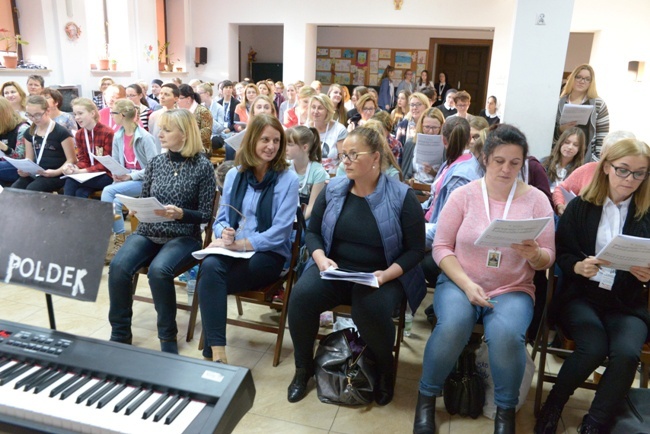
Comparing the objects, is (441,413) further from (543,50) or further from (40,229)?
(543,50)

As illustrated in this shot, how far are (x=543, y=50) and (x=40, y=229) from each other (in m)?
4.08

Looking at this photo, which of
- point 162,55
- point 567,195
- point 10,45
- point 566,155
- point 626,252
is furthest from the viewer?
point 162,55

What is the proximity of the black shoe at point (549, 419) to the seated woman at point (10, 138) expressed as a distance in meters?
4.31

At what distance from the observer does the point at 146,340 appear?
9.32ft

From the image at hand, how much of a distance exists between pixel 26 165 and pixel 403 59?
10.5 m

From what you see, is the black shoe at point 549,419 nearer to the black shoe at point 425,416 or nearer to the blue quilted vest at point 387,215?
the black shoe at point 425,416

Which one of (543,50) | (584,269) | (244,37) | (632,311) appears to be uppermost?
(244,37)

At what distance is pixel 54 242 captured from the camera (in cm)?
138

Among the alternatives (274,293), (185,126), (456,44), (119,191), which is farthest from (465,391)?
(456,44)

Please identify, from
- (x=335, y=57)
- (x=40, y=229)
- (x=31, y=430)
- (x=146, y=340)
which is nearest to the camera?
(x=31, y=430)

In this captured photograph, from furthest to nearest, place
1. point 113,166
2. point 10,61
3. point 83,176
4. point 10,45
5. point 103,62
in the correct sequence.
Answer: point 103,62
point 10,45
point 10,61
point 83,176
point 113,166

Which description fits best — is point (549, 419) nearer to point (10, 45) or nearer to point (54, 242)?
point (54, 242)

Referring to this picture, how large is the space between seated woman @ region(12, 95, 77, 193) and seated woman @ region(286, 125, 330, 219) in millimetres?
2034

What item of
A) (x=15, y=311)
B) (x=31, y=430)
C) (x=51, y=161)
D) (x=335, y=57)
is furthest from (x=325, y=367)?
(x=335, y=57)
